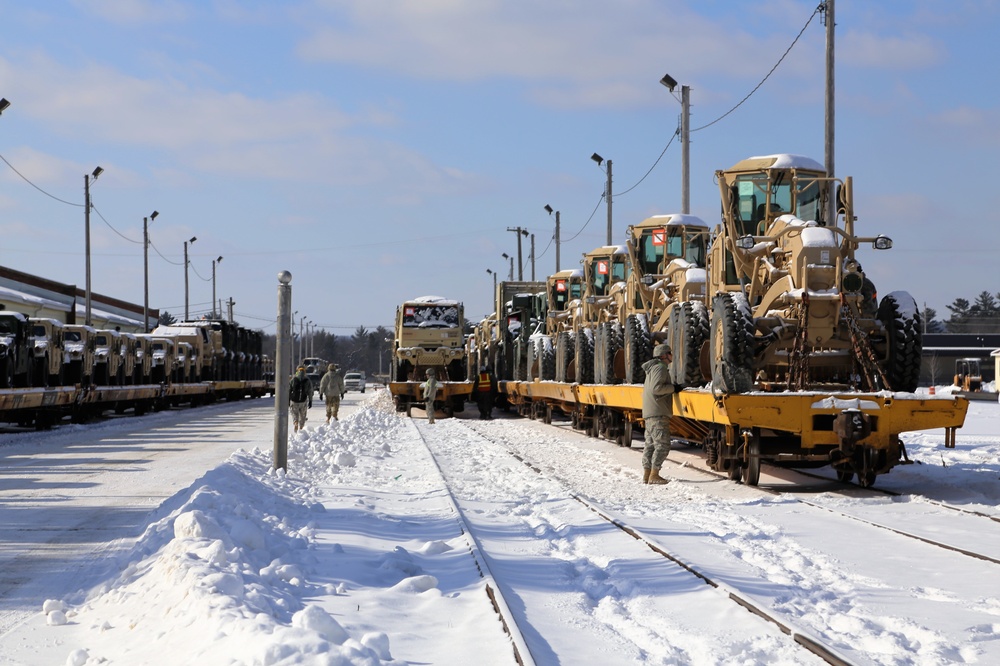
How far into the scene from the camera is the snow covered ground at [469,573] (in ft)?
19.3

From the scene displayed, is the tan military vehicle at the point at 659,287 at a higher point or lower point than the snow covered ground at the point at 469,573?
higher

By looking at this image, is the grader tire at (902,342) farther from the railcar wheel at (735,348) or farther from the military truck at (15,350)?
the military truck at (15,350)

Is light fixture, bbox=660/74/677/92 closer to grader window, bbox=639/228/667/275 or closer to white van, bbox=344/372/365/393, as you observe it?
grader window, bbox=639/228/667/275

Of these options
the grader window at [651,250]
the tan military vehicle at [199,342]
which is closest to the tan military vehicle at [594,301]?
the grader window at [651,250]

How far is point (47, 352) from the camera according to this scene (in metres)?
26.8

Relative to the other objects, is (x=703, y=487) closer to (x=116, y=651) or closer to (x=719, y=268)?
(x=719, y=268)

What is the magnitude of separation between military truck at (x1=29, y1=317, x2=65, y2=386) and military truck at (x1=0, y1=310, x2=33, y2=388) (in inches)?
19.5

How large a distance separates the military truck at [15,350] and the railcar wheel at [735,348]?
16675 mm

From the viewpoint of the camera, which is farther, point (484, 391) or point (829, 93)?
point (484, 391)

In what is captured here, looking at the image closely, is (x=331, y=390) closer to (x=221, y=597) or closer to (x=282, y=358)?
(x=282, y=358)

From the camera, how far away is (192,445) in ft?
70.7

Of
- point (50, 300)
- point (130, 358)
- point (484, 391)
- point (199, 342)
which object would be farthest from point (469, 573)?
point (50, 300)

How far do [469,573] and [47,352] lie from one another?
21.4 meters

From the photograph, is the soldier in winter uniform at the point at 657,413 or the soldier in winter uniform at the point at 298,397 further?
the soldier in winter uniform at the point at 298,397
